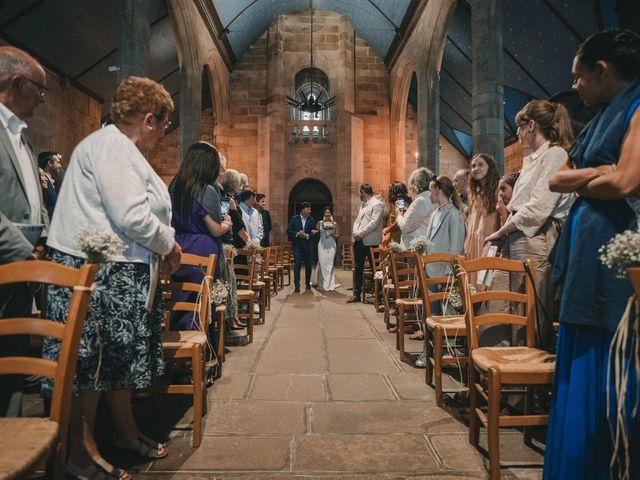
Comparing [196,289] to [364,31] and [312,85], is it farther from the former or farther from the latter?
[312,85]

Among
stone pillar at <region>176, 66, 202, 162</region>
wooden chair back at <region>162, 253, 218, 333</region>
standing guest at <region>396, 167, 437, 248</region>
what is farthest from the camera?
stone pillar at <region>176, 66, 202, 162</region>

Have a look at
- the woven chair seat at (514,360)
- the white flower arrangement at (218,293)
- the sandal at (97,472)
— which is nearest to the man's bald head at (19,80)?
the white flower arrangement at (218,293)

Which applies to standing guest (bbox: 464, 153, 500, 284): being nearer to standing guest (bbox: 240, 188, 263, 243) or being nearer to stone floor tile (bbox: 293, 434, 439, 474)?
stone floor tile (bbox: 293, 434, 439, 474)

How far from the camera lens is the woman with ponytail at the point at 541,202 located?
2.16 m

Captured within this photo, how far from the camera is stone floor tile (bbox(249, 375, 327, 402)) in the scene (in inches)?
103

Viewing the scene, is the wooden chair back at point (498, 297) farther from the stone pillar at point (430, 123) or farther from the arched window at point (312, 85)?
the arched window at point (312, 85)

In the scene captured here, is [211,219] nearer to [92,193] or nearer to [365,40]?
[92,193]

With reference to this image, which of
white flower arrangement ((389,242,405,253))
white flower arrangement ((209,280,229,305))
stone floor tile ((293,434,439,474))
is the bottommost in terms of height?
stone floor tile ((293,434,439,474))

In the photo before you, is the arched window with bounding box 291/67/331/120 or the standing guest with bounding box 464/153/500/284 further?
the arched window with bounding box 291/67/331/120

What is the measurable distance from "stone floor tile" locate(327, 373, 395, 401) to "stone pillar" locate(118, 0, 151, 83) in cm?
481

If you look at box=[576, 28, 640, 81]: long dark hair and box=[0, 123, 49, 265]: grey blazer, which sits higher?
box=[576, 28, 640, 81]: long dark hair

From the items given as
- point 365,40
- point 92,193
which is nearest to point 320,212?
point 365,40

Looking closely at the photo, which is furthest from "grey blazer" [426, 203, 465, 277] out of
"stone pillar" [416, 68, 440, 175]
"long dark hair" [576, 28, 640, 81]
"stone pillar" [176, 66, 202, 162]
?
"stone pillar" [176, 66, 202, 162]

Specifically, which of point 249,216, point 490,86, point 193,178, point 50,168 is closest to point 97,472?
point 193,178
